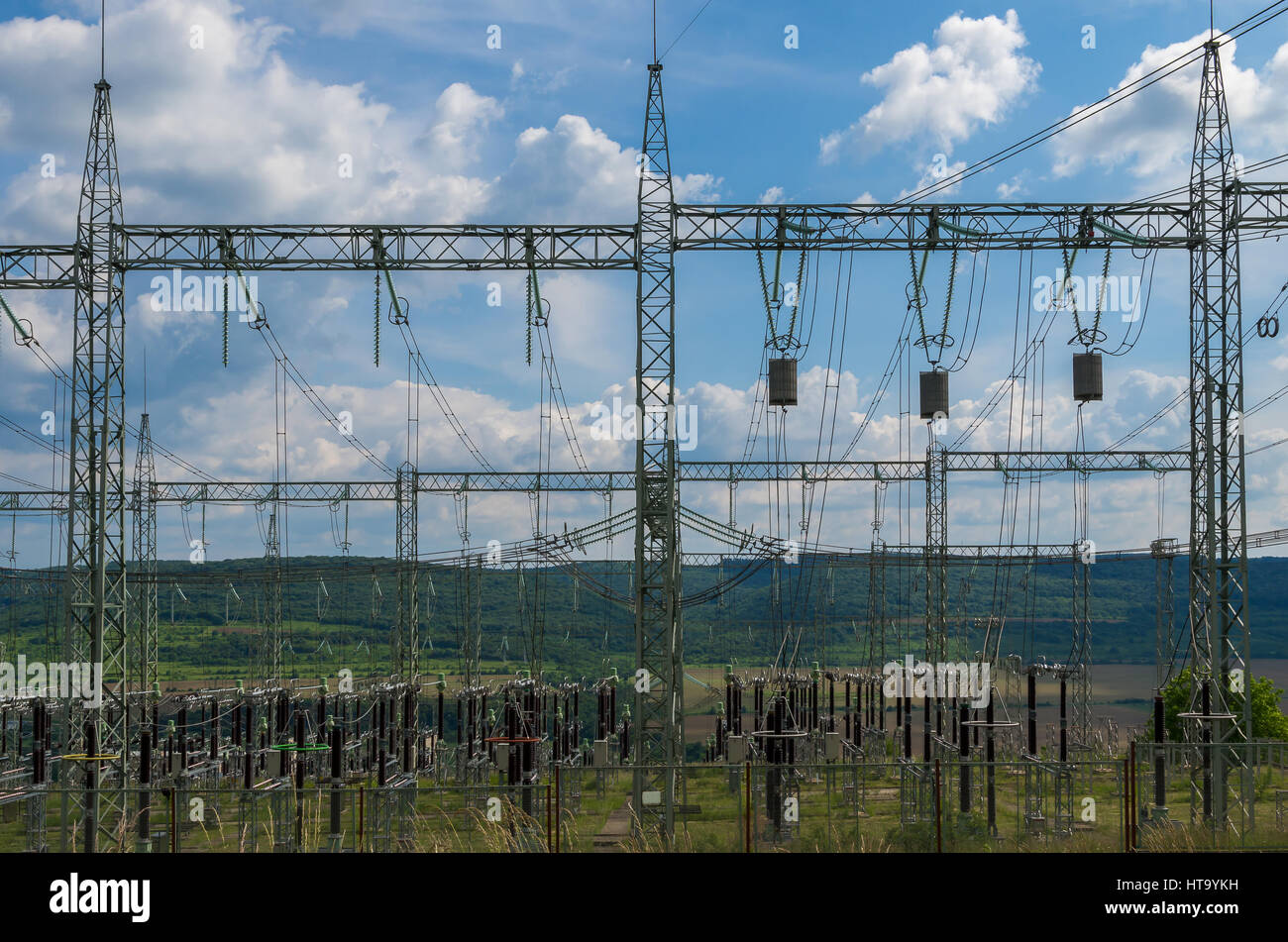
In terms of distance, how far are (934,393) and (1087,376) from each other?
9.99ft

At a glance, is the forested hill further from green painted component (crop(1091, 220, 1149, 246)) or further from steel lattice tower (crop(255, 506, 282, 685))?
green painted component (crop(1091, 220, 1149, 246))

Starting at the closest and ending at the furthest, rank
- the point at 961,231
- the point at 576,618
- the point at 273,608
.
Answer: the point at 961,231
the point at 273,608
the point at 576,618

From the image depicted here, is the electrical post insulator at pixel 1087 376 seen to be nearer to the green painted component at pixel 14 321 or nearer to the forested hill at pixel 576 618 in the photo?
the green painted component at pixel 14 321

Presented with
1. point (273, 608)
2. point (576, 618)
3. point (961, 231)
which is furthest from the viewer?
point (576, 618)

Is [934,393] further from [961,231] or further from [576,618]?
[576,618]

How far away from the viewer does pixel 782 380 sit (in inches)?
858

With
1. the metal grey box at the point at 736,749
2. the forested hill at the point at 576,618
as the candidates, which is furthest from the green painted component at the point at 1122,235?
the forested hill at the point at 576,618

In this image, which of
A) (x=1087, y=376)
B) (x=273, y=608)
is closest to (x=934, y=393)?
(x=1087, y=376)

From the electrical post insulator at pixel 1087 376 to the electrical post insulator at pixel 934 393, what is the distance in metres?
2.59

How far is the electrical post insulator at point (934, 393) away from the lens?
23.5 metres
